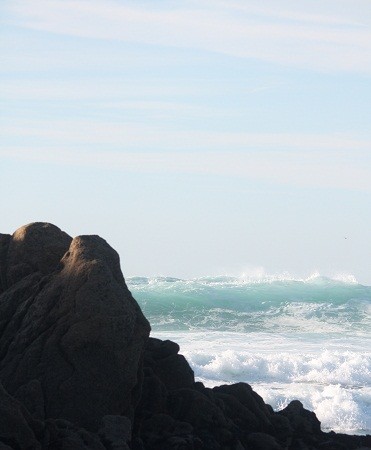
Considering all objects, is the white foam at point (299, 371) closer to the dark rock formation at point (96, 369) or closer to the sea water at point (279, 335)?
the sea water at point (279, 335)

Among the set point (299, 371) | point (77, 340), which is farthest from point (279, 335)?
point (77, 340)

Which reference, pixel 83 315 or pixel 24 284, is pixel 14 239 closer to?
pixel 24 284

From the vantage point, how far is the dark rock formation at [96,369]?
14.3m

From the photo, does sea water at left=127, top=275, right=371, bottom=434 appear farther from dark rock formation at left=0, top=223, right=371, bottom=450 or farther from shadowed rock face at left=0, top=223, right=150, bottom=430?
shadowed rock face at left=0, top=223, right=150, bottom=430

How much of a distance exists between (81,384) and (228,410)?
2.96 m

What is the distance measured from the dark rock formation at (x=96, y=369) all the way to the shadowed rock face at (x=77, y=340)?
0.6 inches

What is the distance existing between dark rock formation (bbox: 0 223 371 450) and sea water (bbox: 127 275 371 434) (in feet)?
16.6

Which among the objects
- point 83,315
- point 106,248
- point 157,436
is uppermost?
point 106,248

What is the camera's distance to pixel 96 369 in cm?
1445

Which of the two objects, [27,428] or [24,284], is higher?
[24,284]

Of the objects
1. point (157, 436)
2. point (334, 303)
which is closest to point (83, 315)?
point (157, 436)

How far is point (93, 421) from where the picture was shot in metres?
14.2

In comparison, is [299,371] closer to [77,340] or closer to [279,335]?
[279,335]

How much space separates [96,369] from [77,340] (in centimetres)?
46
